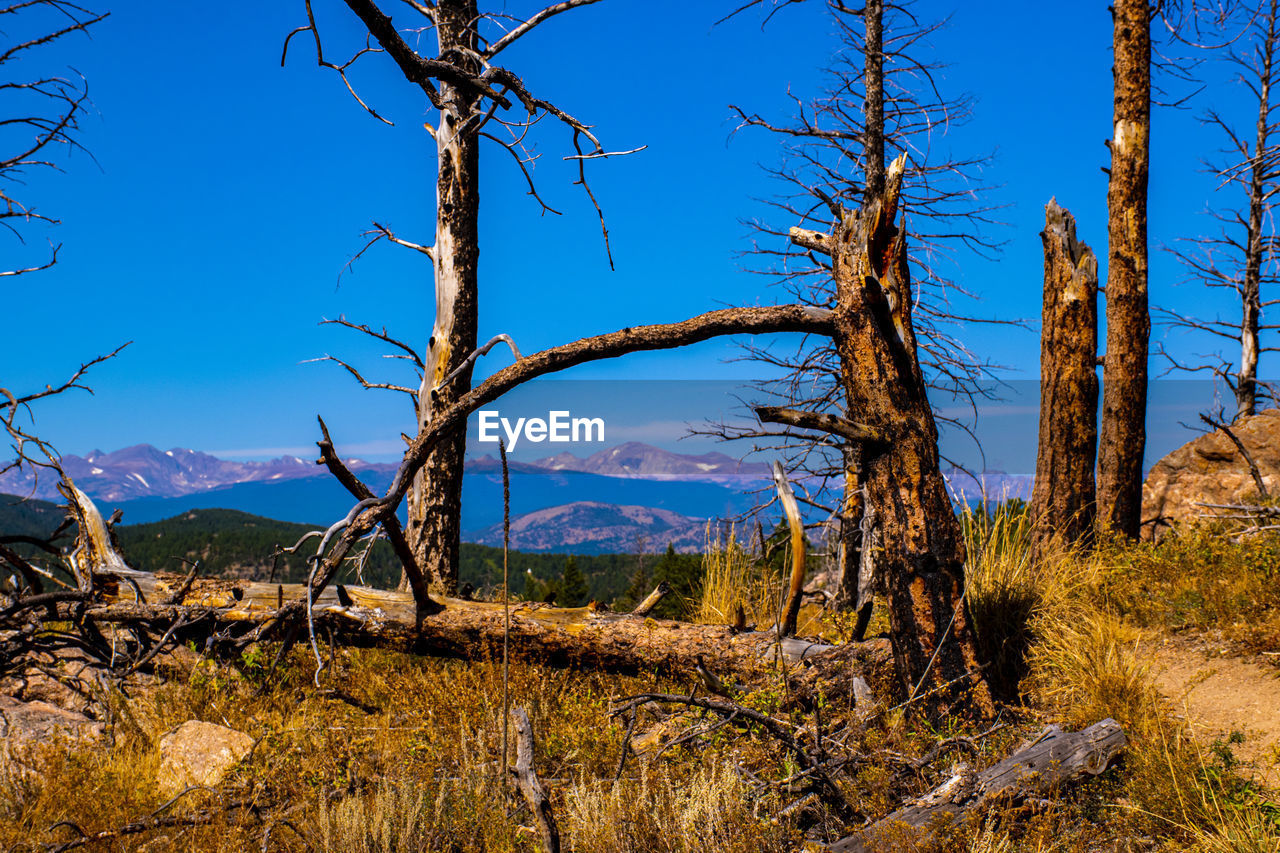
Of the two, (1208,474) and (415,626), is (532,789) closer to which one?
(415,626)

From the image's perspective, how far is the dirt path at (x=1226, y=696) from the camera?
420 cm

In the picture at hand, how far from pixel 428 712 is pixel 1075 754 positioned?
3979 mm

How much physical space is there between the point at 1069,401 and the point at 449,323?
6.85m

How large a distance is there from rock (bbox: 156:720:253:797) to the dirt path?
552cm

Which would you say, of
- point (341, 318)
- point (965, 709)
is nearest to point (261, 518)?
point (341, 318)

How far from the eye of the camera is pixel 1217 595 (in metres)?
6.14

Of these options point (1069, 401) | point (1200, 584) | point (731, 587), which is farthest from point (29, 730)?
point (1069, 401)

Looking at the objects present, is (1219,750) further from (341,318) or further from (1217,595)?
(341,318)

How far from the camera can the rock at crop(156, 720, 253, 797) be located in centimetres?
A: 458

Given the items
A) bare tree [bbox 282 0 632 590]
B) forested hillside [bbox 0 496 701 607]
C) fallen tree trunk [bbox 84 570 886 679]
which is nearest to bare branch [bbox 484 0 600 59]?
bare tree [bbox 282 0 632 590]

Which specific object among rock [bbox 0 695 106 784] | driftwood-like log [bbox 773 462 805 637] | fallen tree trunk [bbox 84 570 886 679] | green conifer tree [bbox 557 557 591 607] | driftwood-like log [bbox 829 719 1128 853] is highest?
driftwood-like log [bbox 773 462 805 637]

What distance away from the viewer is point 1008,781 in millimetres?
3629

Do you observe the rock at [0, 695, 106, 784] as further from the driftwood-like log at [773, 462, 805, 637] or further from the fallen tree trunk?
the driftwood-like log at [773, 462, 805, 637]

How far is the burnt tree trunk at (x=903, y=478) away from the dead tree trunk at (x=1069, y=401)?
4783mm
